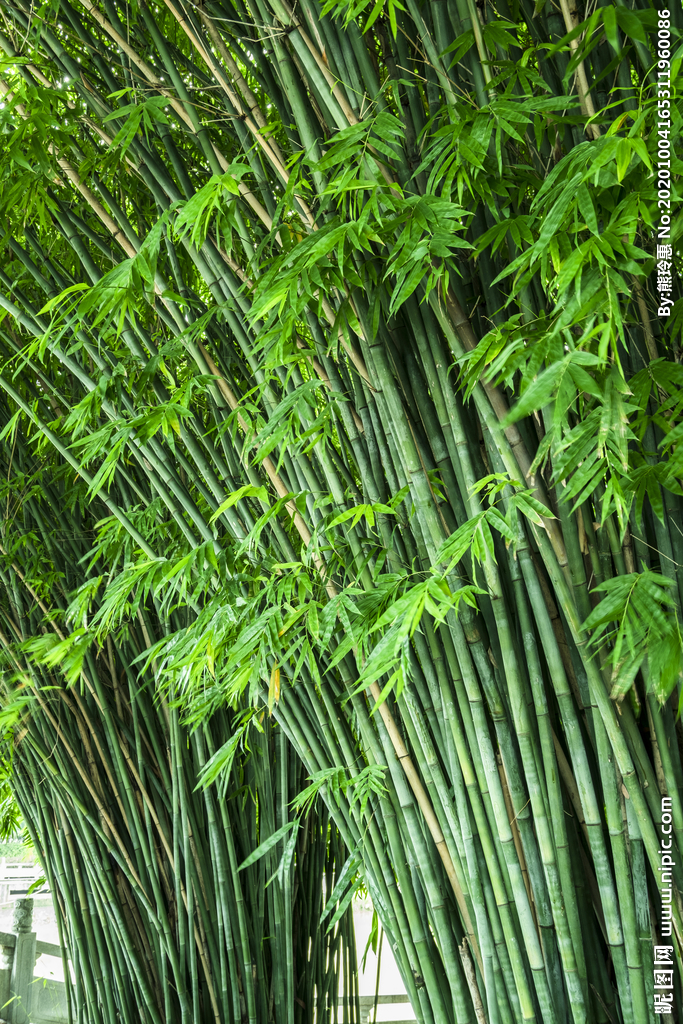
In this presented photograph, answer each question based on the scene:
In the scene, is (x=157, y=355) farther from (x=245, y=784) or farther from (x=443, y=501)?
(x=245, y=784)

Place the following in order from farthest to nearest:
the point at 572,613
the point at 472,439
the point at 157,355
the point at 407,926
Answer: the point at 157,355 → the point at 407,926 → the point at 472,439 → the point at 572,613

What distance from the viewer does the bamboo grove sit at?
2.91 feet

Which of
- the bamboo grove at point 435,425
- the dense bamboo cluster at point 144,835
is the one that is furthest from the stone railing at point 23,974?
the bamboo grove at point 435,425

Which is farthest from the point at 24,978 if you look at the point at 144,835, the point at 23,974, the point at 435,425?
the point at 435,425

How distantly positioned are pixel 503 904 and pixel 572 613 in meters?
0.42

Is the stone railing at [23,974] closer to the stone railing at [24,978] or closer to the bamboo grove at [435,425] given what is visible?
the stone railing at [24,978]

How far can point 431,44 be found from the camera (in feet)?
3.42

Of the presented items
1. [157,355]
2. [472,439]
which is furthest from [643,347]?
[157,355]

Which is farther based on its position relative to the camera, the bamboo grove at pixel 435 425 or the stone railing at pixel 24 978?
the stone railing at pixel 24 978

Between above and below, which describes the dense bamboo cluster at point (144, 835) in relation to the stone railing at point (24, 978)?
above

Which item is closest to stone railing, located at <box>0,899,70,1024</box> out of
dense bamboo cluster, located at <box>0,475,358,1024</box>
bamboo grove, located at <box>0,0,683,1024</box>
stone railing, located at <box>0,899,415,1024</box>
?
stone railing, located at <box>0,899,415,1024</box>

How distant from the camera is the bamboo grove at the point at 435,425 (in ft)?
2.91

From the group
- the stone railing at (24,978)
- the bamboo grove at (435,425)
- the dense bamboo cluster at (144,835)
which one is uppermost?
the bamboo grove at (435,425)

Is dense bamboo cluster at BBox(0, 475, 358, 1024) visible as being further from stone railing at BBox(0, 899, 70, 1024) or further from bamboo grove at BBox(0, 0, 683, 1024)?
stone railing at BBox(0, 899, 70, 1024)
